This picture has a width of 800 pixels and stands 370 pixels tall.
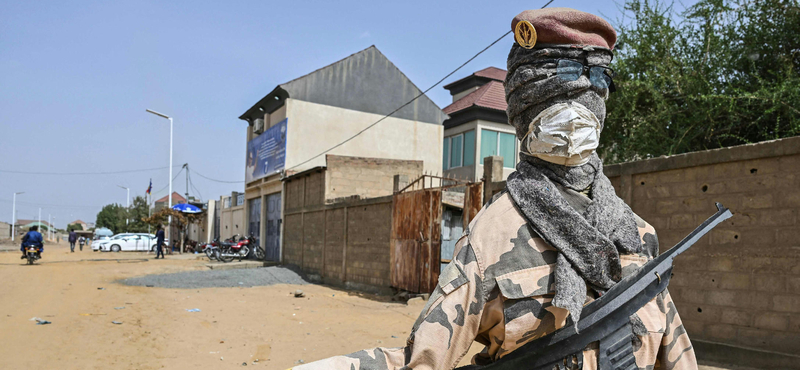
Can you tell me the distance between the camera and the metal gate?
32.2 ft

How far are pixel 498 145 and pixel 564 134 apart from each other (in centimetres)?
1817

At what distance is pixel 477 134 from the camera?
62.3 ft

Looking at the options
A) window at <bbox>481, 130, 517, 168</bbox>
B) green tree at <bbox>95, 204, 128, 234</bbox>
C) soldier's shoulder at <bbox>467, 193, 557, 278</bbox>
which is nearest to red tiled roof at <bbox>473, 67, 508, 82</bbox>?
window at <bbox>481, 130, 517, 168</bbox>

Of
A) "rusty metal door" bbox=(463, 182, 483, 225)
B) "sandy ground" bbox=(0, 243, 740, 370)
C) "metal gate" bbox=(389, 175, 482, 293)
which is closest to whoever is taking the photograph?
"sandy ground" bbox=(0, 243, 740, 370)

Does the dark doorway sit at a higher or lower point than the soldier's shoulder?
lower

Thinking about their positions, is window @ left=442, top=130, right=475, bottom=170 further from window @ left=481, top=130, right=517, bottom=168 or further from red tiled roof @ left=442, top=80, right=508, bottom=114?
red tiled roof @ left=442, top=80, right=508, bottom=114

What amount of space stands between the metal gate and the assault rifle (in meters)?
7.79

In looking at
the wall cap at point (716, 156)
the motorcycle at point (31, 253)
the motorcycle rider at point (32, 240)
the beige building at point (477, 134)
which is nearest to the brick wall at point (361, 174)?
the beige building at point (477, 134)

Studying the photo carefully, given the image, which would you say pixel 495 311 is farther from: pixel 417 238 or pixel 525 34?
pixel 417 238

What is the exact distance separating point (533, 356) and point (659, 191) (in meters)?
5.05

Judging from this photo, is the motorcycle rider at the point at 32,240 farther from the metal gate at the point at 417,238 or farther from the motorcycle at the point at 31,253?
the metal gate at the point at 417,238

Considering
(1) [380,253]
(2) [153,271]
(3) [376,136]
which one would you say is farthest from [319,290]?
(3) [376,136]

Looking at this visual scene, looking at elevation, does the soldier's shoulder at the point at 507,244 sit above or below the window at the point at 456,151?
below

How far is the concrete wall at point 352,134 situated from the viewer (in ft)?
63.4
